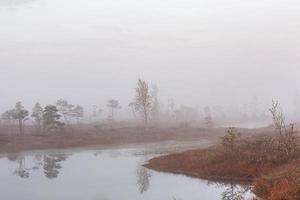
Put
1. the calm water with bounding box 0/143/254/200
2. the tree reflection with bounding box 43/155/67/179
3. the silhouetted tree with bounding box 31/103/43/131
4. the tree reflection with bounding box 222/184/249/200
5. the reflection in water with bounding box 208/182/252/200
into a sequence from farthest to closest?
the silhouetted tree with bounding box 31/103/43/131 < the tree reflection with bounding box 43/155/67/179 < the calm water with bounding box 0/143/254/200 < the tree reflection with bounding box 222/184/249/200 < the reflection in water with bounding box 208/182/252/200

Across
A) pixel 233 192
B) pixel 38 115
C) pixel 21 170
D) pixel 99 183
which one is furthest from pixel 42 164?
pixel 38 115

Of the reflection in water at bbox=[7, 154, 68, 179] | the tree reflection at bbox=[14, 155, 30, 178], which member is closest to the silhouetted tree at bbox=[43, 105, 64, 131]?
the reflection in water at bbox=[7, 154, 68, 179]

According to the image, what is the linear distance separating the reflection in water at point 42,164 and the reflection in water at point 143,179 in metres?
7.94

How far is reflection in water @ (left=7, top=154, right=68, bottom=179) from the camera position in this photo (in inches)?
1855

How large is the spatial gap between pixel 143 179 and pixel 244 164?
27.2ft

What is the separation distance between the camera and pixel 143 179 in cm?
3969

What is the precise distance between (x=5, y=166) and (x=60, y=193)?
22.4m

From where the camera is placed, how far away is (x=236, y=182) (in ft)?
116

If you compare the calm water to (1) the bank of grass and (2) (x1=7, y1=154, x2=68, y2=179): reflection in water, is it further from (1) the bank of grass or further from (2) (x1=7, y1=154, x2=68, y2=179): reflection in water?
(1) the bank of grass

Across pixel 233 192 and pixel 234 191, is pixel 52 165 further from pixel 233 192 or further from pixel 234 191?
pixel 233 192

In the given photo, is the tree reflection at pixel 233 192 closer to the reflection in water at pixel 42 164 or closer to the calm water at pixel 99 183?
the calm water at pixel 99 183

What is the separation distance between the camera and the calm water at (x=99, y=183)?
32.2 metres

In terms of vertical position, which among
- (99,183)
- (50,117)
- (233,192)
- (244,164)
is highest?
(50,117)

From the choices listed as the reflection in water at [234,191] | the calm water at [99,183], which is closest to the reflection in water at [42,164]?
the calm water at [99,183]
